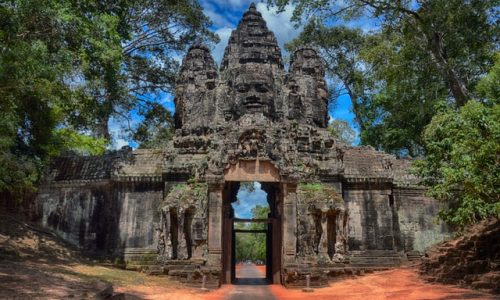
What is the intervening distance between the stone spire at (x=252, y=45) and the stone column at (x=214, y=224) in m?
7.92

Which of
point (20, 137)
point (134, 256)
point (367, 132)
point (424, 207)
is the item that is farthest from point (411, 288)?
Result: point (367, 132)

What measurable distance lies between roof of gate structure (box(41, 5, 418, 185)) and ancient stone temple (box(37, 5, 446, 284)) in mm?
51

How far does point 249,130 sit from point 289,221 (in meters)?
3.43

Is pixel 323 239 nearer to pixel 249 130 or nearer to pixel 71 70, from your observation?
pixel 249 130

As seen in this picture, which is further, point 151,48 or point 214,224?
point 151,48

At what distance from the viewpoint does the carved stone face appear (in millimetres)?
20469

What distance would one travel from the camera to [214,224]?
16109 mm

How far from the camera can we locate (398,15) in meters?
18.5

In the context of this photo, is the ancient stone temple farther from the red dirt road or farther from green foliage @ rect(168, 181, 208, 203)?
the red dirt road

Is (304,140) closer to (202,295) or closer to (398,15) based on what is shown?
(398,15)

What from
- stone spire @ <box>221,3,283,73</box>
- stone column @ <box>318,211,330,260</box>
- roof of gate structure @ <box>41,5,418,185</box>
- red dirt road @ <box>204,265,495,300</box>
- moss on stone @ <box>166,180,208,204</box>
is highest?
stone spire @ <box>221,3,283,73</box>

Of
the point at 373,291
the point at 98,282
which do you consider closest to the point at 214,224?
the point at 98,282

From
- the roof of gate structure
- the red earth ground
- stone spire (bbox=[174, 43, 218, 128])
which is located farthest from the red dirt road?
stone spire (bbox=[174, 43, 218, 128])

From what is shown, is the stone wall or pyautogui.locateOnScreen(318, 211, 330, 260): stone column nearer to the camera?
pyautogui.locateOnScreen(318, 211, 330, 260): stone column
